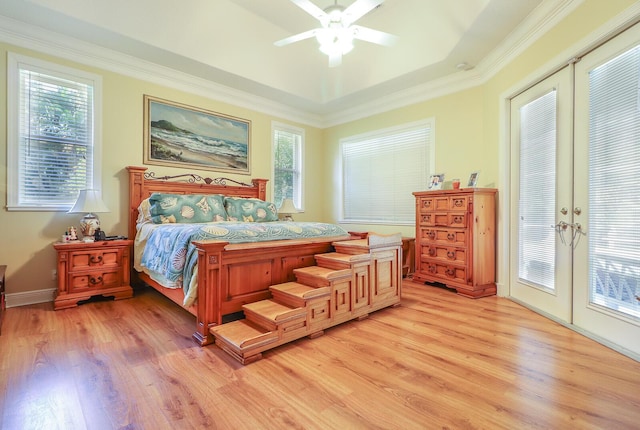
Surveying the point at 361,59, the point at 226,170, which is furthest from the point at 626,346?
the point at 226,170

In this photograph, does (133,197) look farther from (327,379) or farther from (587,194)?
(587,194)

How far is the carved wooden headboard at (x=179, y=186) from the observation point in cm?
370

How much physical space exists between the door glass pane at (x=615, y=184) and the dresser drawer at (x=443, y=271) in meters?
1.26

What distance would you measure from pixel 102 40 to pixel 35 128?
1.21 m

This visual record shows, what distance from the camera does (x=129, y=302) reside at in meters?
3.20

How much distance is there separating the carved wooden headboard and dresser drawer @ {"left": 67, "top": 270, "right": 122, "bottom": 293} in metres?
0.61

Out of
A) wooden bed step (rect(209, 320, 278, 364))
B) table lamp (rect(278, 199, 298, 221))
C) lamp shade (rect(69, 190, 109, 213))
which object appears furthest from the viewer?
table lamp (rect(278, 199, 298, 221))

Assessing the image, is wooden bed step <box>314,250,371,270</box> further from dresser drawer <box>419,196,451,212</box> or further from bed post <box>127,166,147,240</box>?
bed post <box>127,166,147,240</box>

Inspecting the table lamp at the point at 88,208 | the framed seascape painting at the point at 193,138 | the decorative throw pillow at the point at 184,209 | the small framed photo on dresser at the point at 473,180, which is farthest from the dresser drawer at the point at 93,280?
the small framed photo on dresser at the point at 473,180

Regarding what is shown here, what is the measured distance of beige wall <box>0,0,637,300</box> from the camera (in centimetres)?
275

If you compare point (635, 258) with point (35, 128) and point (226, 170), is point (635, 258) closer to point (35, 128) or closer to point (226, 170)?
point (226, 170)

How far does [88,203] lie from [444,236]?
13.4 ft

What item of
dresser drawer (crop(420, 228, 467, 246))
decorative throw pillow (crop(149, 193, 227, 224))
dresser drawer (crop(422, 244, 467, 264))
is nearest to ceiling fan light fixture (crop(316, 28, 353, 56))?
decorative throw pillow (crop(149, 193, 227, 224))

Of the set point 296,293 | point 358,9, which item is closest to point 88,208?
point 296,293
